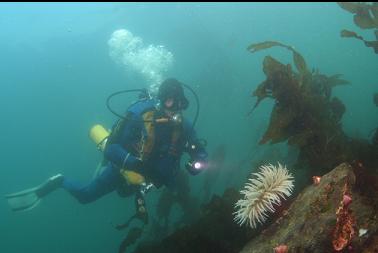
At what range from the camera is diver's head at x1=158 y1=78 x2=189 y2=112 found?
691cm

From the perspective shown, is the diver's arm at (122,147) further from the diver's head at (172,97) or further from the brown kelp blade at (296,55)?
the brown kelp blade at (296,55)

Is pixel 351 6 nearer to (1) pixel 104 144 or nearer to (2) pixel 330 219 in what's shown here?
(2) pixel 330 219

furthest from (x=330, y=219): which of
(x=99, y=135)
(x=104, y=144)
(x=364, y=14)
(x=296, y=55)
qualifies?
(x=99, y=135)

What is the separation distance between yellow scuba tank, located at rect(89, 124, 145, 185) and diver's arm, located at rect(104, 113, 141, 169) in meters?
0.15

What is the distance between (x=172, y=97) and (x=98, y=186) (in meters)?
3.40

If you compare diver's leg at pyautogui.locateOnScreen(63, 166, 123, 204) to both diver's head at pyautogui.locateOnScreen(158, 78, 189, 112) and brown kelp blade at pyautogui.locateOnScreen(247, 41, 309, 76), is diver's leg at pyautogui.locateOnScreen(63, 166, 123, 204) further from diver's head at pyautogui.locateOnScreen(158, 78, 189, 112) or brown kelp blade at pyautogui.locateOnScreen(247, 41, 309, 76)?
brown kelp blade at pyautogui.locateOnScreen(247, 41, 309, 76)

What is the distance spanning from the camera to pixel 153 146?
6.98m

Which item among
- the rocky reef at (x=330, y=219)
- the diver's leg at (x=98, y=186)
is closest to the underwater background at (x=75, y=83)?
the diver's leg at (x=98, y=186)

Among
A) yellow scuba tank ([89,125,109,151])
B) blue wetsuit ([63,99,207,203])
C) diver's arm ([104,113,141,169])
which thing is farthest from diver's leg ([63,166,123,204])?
diver's arm ([104,113,141,169])

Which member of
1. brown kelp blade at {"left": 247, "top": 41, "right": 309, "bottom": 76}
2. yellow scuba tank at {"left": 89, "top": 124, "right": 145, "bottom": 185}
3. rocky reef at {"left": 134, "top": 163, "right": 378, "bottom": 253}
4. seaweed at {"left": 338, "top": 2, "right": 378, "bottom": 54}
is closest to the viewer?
rocky reef at {"left": 134, "top": 163, "right": 378, "bottom": 253}

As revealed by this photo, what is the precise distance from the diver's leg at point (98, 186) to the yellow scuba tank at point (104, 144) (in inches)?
24.7

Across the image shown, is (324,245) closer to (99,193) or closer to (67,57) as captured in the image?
(99,193)

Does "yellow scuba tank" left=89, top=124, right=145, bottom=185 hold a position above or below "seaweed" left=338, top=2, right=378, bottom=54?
above

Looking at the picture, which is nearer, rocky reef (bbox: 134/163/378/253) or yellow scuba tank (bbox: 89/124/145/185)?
rocky reef (bbox: 134/163/378/253)
